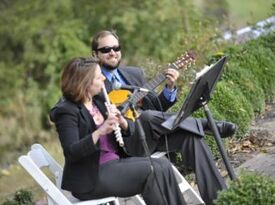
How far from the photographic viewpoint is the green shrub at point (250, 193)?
3859 millimetres

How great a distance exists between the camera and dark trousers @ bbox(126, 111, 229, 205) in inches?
188

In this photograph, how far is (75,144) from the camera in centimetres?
442

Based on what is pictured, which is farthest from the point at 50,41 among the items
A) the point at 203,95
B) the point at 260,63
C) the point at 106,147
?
the point at 203,95

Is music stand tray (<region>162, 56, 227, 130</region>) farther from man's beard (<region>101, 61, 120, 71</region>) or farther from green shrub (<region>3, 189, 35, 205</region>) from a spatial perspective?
green shrub (<region>3, 189, 35, 205</region>)

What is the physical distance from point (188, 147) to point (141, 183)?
517mm

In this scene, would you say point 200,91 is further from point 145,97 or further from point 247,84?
→ point 247,84

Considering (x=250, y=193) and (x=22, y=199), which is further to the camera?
(x=22, y=199)

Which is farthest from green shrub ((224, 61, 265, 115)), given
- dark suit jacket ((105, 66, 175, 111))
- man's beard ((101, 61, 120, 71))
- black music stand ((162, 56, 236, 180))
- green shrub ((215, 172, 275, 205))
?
green shrub ((215, 172, 275, 205))

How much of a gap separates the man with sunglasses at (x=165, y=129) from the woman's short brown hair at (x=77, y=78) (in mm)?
500

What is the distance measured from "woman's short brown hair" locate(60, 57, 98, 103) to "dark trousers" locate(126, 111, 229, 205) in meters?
0.50

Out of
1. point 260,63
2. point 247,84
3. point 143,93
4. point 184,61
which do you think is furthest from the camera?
point 260,63

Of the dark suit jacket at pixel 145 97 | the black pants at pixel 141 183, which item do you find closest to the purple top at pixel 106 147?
the black pants at pixel 141 183

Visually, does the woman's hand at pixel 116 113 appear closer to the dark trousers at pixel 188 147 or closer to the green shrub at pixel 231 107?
the dark trousers at pixel 188 147

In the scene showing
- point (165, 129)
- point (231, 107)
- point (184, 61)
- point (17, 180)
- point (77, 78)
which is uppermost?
point (77, 78)
